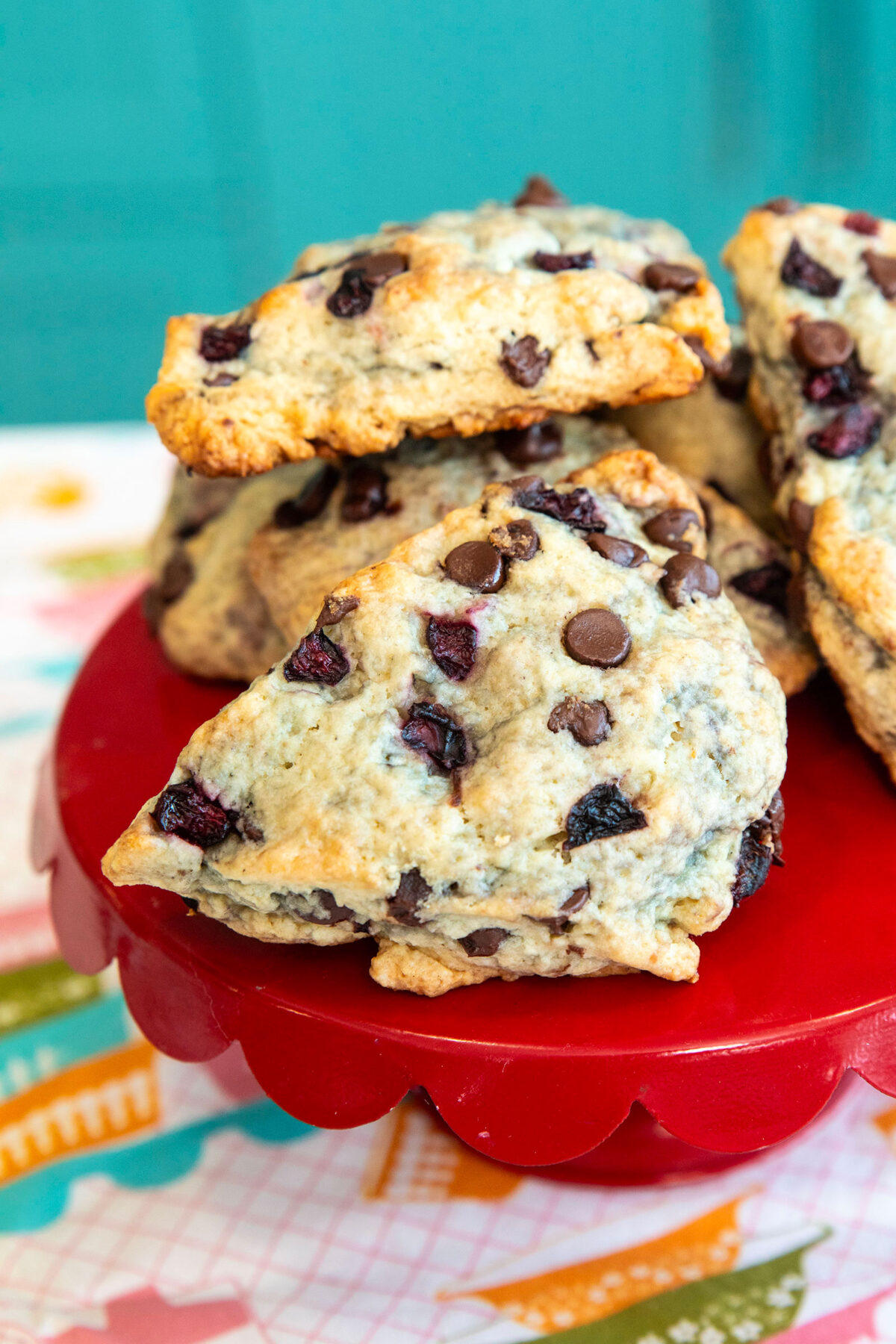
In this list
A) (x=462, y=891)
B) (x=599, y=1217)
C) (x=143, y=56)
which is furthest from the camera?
(x=143, y=56)

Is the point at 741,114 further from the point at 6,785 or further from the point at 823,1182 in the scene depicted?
the point at 823,1182

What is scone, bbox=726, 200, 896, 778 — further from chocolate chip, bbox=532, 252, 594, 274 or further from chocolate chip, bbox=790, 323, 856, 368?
chocolate chip, bbox=532, 252, 594, 274

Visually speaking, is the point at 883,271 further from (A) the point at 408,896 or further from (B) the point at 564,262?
(A) the point at 408,896

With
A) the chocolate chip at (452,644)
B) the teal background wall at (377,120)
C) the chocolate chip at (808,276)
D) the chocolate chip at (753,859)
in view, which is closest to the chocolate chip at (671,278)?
the chocolate chip at (808,276)

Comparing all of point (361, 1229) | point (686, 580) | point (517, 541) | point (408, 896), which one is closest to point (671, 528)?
point (686, 580)

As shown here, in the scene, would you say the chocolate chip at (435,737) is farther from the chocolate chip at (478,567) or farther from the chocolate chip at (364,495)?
the chocolate chip at (364,495)

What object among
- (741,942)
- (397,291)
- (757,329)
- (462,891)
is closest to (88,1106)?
(462,891)
